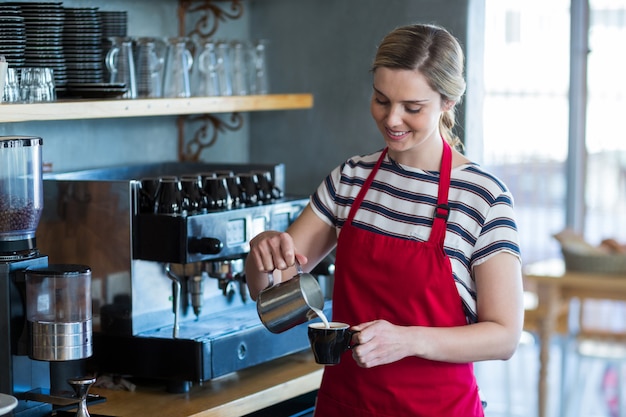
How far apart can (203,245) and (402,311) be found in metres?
0.49

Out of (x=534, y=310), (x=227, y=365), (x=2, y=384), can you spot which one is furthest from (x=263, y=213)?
(x=534, y=310)

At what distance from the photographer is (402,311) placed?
1.90m

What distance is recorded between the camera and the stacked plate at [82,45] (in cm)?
229

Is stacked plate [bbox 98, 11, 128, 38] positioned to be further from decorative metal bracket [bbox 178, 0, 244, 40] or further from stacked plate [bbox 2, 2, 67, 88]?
decorative metal bracket [bbox 178, 0, 244, 40]

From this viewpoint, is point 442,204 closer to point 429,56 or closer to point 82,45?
point 429,56

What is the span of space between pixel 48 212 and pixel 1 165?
1.01ft

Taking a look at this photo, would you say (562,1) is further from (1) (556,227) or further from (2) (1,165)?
(2) (1,165)

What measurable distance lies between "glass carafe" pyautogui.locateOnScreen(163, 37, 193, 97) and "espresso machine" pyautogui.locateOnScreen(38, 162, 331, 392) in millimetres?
337

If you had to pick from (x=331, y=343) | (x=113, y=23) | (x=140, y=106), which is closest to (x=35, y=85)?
(x=140, y=106)

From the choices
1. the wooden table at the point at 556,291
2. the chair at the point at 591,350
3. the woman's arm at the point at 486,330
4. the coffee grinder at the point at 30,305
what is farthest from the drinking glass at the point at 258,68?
the chair at the point at 591,350

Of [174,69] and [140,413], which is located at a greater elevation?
[174,69]

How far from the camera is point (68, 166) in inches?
100

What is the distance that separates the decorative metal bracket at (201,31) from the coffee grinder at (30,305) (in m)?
1.01

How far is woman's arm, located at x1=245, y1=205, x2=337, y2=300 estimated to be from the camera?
187 centimetres
